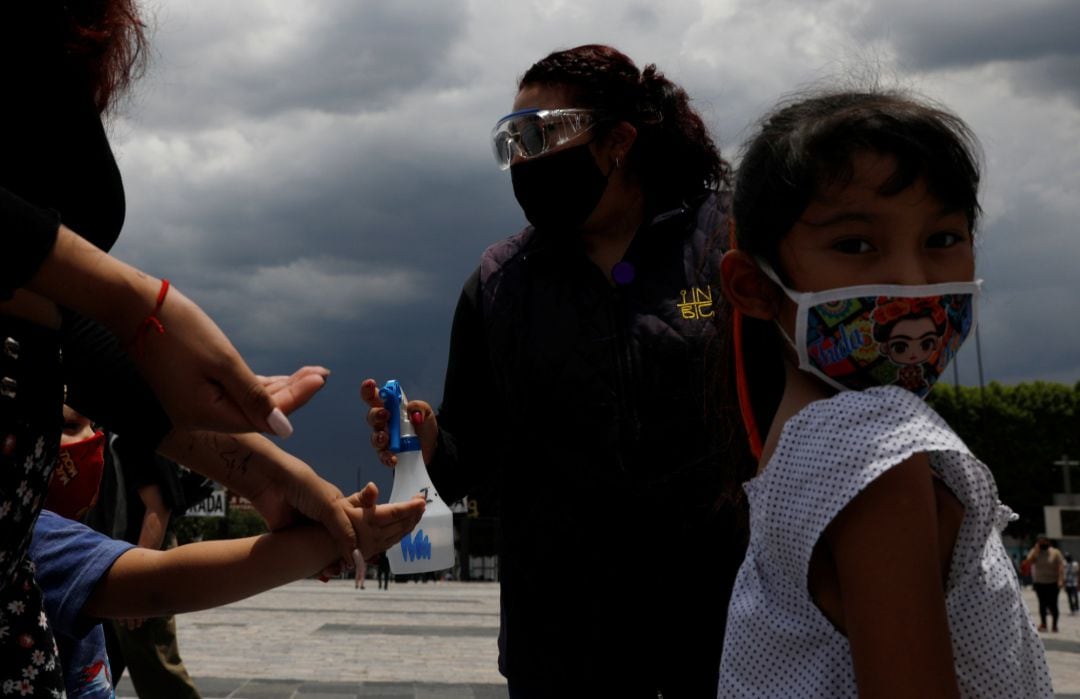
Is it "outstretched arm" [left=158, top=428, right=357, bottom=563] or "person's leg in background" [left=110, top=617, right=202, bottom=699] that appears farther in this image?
"person's leg in background" [left=110, top=617, right=202, bottom=699]

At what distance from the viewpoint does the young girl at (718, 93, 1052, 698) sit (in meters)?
1.38

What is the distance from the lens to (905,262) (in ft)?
5.16

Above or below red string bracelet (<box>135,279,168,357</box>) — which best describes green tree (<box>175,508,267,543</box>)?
below

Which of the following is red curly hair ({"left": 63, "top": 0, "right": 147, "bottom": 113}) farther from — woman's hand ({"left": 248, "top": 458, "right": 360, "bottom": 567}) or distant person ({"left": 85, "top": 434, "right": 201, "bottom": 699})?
distant person ({"left": 85, "top": 434, "right": 201, "bottom": 699})

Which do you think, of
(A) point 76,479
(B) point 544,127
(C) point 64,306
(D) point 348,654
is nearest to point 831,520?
(C) point 64,306

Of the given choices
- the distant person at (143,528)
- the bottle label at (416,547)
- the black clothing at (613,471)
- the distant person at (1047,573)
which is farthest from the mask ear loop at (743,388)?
the distant person at (1047,573)

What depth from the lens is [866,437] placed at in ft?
4.72

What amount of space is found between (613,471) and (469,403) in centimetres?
58

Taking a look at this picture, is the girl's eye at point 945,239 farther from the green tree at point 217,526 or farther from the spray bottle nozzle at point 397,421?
the green tree at point 217,526

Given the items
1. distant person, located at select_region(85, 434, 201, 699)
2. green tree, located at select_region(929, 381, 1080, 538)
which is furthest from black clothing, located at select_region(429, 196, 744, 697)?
green tree, located at select_region(929, 381, 1080, 538)

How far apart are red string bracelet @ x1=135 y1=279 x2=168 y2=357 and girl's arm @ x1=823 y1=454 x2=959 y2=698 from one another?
794mm

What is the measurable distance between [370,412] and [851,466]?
1.68 metres

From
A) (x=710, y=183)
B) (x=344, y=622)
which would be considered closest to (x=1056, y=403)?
(x=344, y=622)

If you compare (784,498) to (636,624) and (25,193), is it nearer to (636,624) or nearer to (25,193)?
(25,193)
